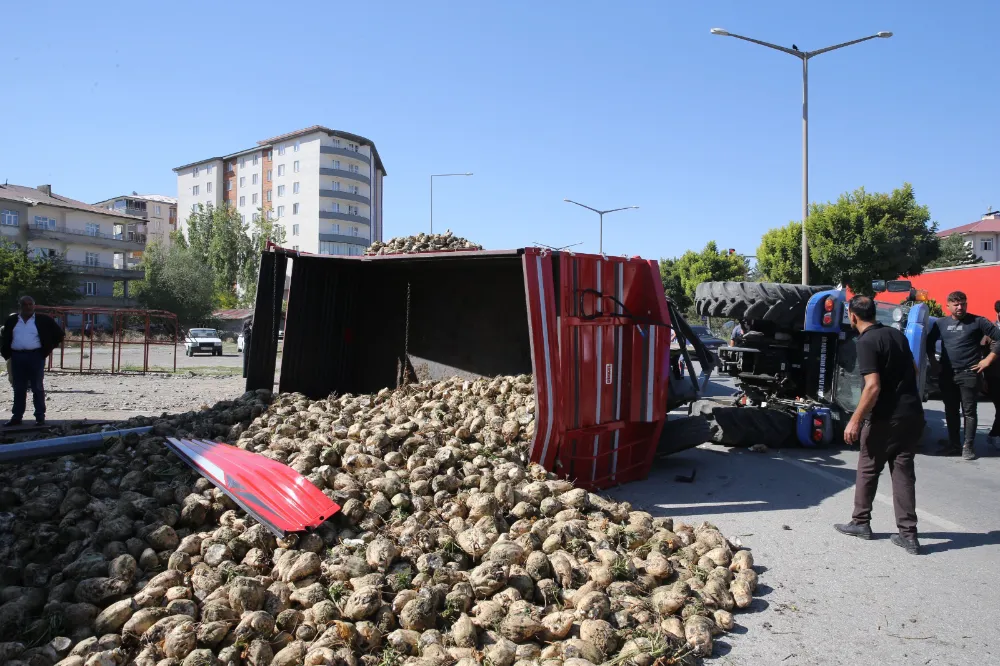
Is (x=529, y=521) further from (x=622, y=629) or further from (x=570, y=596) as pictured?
(x=622, y=629)

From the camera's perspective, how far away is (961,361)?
8.89 metres

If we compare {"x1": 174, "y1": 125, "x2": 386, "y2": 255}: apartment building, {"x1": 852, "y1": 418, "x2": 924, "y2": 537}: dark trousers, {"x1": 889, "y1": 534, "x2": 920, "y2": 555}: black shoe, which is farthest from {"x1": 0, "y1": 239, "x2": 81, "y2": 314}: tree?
{"x1": 889, "y1": 534, "x2": 920, "y2": 555}: black shoe

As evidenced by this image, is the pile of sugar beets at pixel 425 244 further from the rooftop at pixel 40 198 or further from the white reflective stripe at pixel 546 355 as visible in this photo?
the rooftop at pixel 40 198

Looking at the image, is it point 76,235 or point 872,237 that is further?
point 76,235

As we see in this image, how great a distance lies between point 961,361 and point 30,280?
160ft

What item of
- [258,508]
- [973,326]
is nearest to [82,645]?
[258,508]

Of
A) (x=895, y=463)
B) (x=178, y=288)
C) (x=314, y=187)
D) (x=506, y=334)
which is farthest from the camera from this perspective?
(x=314, y=187)

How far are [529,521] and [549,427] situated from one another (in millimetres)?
1371

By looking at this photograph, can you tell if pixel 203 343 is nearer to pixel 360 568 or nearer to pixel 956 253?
pixel 360 568

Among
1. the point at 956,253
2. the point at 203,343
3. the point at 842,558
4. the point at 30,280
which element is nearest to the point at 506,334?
the point at 842,558

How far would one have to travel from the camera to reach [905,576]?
474cm

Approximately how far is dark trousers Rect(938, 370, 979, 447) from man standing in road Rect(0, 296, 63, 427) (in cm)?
1191

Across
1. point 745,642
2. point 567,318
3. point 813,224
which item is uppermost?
point 813,224

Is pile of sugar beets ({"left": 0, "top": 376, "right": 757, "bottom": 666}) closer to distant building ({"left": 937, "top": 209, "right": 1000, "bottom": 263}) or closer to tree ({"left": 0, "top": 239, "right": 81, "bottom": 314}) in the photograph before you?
tree ({"left": 0, "top": 239, "right": 81, "bottom": 314})
